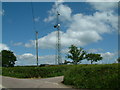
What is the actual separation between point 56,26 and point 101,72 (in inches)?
1461

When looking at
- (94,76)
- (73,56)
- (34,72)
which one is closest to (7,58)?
(73,56)

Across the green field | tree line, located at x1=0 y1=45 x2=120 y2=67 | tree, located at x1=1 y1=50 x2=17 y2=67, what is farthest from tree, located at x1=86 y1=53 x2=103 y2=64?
the green field

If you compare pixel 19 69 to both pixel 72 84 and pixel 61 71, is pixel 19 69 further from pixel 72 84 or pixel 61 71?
pixel 72 84

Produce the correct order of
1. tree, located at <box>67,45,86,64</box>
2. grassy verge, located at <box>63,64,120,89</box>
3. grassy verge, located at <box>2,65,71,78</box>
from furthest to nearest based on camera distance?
tree, located at <box>67,45,86,64</box> < grassy verge, located at <box>2,65,71,78</box> < grassy verge, located at <box>63,64,120,89</box>

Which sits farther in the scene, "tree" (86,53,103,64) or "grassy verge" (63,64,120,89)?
"tree" (86,53,103,64)

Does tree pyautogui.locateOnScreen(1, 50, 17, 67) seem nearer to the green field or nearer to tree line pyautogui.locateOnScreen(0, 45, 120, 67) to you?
tree line pyautogui.locateOnScreen(0, 45, 120, 67)

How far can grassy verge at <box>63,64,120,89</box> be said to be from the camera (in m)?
13.1

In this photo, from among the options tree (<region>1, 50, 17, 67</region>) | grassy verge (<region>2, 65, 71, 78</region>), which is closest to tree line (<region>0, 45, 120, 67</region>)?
tree (<region>1, 50, 17, 67</region>)

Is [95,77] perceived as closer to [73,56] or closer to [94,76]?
[94,76]

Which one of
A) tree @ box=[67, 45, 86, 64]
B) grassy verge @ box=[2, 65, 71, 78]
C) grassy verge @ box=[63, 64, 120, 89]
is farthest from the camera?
tree @ box=[67, 45, 86, 64]

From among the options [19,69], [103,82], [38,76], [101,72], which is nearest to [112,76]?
[103,82]

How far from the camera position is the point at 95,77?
1477 centimetres

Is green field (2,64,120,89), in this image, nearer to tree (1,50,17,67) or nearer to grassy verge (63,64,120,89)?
grassy verge (63,64,120,89)

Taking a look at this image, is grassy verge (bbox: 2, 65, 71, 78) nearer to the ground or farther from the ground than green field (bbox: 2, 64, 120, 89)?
nearer to the ground
